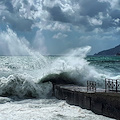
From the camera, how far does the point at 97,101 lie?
15195 mm

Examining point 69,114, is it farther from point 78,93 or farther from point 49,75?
point 49,75

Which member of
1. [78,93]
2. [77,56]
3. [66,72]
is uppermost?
[77,56]

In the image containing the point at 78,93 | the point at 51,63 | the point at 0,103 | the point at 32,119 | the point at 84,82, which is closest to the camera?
the point at 32,119

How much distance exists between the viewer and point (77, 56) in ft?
101

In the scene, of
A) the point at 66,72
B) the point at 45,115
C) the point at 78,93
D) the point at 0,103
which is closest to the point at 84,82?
the point at 66,72

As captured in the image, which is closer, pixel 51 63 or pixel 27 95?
pixel 27 95

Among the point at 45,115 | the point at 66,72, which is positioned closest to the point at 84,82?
the point at 66,72

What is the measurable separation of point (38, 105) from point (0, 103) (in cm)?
327

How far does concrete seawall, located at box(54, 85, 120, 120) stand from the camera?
45.5 feet

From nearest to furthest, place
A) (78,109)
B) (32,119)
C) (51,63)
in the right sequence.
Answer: (32,119) < (78,109) < (51,63)

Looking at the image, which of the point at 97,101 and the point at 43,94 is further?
the point at 43,94

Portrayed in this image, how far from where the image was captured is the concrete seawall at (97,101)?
13.9m

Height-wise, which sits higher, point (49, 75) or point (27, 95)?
point (49, 75)

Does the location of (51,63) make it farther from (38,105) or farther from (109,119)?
(109,119)
